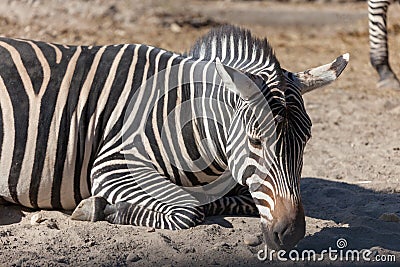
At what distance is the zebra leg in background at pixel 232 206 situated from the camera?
5.24 meters

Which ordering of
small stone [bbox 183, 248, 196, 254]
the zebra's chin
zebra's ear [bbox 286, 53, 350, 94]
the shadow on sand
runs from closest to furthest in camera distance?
the zebra's chin → small stone [bbox 183, 248, 196, 254] → zebra's ear [bbox 286, 53, 350, 94] → the shadow on sand

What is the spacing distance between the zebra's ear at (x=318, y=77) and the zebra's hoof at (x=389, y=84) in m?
4.75

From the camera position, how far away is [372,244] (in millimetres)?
4789

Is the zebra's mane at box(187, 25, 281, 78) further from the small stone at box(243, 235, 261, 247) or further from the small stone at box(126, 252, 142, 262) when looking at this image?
the small stone at box(126, 252, 142, 262)

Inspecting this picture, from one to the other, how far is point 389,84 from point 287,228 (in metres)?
5.65

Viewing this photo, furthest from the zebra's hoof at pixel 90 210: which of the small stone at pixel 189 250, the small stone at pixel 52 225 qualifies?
the small stone at pixel 189 250

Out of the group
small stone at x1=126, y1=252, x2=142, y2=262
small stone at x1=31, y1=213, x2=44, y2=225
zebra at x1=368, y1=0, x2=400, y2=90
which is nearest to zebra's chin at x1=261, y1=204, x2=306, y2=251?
small stone at x1=126, y1=252, x2=142, y2=262

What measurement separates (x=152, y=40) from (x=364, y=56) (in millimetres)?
3037

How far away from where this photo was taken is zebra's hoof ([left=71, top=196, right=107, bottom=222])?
5.09m

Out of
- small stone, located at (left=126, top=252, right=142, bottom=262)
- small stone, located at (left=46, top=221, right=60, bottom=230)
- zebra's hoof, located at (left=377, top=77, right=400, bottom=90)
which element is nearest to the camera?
small stone, located at (left=126, top=252, right=142, bottom=262)

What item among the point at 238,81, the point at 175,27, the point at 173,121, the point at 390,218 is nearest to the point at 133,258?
the point at 173,121

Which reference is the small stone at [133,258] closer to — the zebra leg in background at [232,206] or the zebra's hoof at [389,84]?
the zebra leg in background at [232,206]

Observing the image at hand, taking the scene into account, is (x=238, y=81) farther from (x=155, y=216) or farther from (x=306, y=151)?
(x=306, y=151)

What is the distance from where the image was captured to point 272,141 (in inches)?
171
